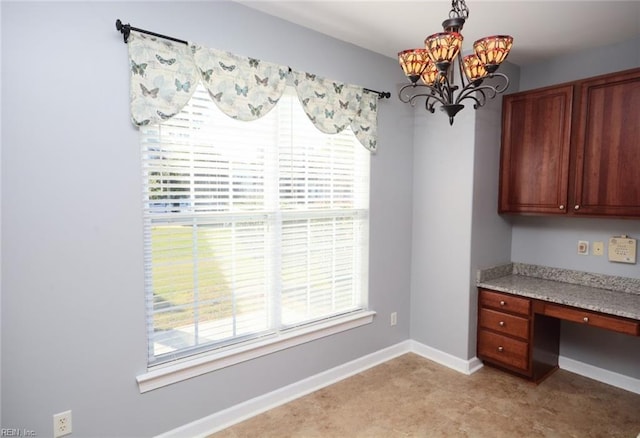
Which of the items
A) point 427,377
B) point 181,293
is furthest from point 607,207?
point 181,293

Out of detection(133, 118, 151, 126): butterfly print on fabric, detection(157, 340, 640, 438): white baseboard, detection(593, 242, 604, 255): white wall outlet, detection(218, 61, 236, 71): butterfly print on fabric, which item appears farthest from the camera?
detection(593, 242, 604, 255): white wall outlet

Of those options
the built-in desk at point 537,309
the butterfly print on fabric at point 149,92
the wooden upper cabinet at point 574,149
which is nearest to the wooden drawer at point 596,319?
the built-in desk at point 537,309

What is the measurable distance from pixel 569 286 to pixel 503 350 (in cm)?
74

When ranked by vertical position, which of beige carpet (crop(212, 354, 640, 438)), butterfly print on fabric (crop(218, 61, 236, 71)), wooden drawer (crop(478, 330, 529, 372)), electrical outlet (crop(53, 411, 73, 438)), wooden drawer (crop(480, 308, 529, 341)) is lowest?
beige carpet (crop(212, 354, 640, 438))

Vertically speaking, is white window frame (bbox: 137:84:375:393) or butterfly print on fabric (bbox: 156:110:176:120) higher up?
butterfly print on fabric (bbox: 156:110:176:120)

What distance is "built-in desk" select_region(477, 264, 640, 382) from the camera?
2.53 m

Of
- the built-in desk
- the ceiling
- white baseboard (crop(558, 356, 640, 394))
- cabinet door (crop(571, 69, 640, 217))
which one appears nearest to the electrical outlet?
the ceiling

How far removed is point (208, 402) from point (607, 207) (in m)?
→ 2.99

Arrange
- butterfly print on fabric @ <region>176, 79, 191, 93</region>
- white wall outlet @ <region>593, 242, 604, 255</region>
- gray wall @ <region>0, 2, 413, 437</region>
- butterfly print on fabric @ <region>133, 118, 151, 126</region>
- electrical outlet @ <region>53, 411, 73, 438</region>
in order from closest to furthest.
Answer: gray wall @ <region>0, 2, 413, 437</region> → electrical outlet @ <region>53, 411, 73, 438</region> → butterfly print on fabric @ <region>133, 118, 151, 126</region> → butterfly print on fabric @ <region>176, 79, 191, 93</region> → white wall outlet @ <region>593, 242, 604, 255</region>

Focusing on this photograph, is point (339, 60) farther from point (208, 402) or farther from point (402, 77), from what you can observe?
point (208, 402)

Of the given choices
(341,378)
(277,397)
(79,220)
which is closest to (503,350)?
(341,378)

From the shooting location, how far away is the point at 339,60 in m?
2.74

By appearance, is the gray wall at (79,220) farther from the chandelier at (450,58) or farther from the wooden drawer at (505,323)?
the wooden drawer at (505,323)

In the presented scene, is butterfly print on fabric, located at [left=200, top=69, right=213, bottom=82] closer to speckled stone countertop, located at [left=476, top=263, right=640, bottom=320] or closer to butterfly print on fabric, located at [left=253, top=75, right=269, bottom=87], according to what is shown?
butterfly print on fabric, located at [left=253, top=75, right=269, bottom=87]
